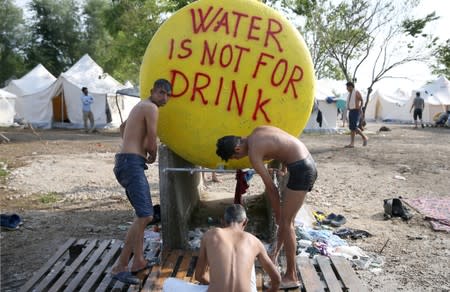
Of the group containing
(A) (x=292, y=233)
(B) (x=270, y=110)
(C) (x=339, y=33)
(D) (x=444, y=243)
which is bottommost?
(D) (x=444, y=243)

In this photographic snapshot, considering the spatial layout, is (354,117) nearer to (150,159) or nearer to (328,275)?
(328,275)

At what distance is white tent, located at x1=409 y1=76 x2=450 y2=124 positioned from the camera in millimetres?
27422

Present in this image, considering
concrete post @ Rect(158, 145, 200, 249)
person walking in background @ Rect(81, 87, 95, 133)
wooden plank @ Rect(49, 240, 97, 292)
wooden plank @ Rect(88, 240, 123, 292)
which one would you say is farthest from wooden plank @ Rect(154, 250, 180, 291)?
person walking in background @ Rect(81, 87, 95, 133)

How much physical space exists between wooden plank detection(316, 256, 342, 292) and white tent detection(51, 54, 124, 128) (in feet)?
55.4

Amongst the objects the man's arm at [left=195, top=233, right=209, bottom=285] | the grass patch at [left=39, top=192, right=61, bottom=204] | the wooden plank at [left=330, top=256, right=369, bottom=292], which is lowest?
the wooden plank at [left=330, top=256, right=369, bottom=292]

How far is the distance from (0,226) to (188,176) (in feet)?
8.14

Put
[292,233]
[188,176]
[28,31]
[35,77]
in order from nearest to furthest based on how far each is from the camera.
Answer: [292,233], [188,176], [35,77], [28,31]

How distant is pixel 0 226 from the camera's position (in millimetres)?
5559

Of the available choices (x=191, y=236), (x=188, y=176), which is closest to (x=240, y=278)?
(x=191, y=236)

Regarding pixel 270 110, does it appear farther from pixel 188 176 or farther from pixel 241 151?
pixel 188 176

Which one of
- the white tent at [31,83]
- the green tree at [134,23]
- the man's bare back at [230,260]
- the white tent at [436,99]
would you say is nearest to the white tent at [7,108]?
the white tent at [31,83]

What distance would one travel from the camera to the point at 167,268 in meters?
4.04

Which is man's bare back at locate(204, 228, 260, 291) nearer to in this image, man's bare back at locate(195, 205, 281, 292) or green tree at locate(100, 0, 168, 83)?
man's bare back at locate(195, 205, 281, 292)

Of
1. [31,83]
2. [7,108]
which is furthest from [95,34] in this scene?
[7,108]
